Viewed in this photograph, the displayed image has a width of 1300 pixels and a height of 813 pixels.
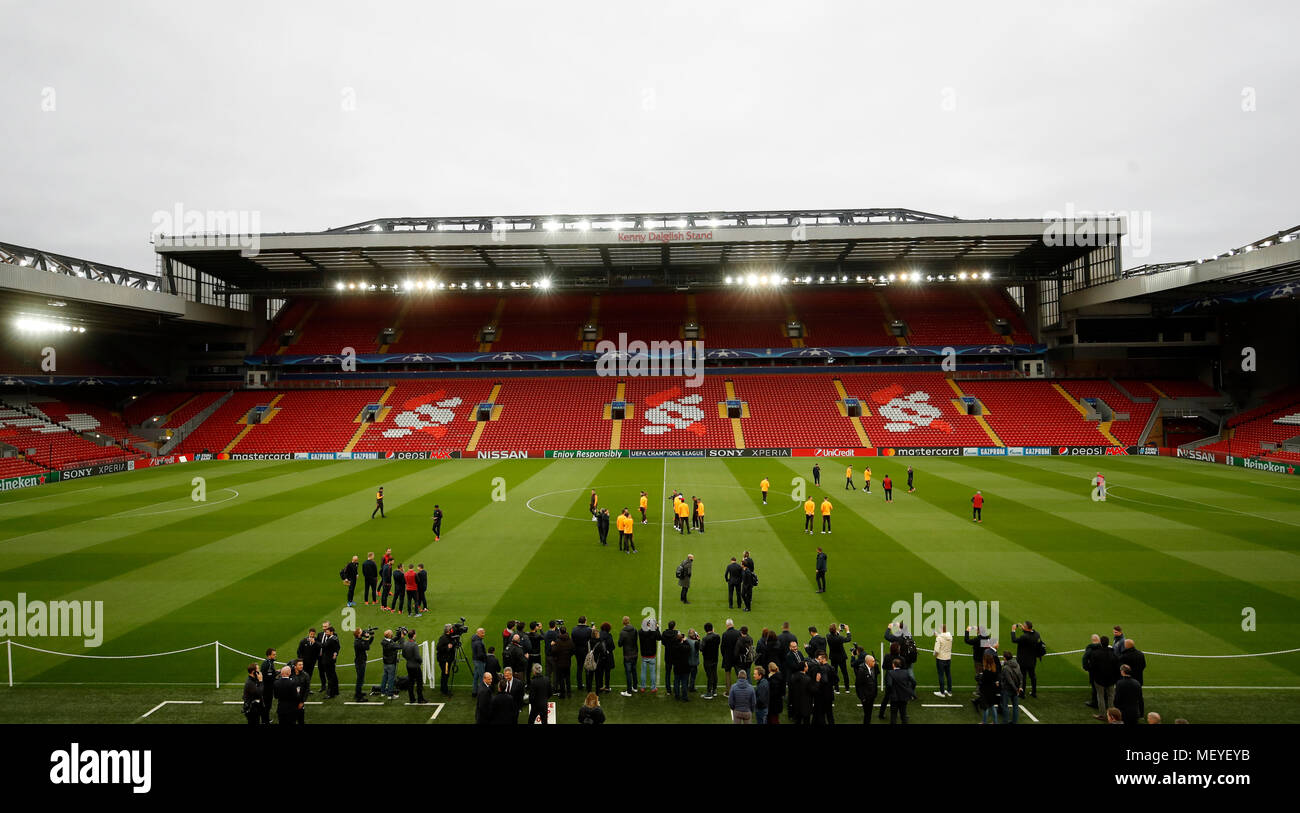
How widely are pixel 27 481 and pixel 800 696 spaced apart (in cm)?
4527

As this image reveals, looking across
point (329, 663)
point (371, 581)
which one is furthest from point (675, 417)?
point (329, 663)

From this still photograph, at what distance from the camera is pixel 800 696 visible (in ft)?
29.5

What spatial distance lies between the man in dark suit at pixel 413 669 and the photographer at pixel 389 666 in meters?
0.24

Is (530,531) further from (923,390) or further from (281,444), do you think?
(923,390)

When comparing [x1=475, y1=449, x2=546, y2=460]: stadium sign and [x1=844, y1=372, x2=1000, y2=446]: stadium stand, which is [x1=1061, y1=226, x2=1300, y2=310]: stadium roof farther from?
[x1=475, y1=449, x2=546, y2=460]: stadium sign

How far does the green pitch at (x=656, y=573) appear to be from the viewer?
10.9 meters

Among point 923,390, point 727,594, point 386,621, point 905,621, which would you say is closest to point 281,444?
point 386,621

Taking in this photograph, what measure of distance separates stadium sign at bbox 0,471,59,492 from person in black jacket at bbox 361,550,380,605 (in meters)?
32.6

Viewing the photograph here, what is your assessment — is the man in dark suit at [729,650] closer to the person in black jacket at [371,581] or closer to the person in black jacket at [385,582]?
the person in black jacket at [385,582]

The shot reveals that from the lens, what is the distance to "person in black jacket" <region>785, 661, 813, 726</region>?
8.94 metres

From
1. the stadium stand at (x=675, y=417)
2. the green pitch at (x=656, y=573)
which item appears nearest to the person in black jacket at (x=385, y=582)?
the green pitch at (x=656, y=573)

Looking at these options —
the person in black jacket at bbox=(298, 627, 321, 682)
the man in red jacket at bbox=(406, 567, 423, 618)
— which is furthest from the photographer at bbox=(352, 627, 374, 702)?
the man in red jacket at bbox=(406, 567, 423, 618)

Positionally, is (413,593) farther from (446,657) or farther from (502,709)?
(502,709)
